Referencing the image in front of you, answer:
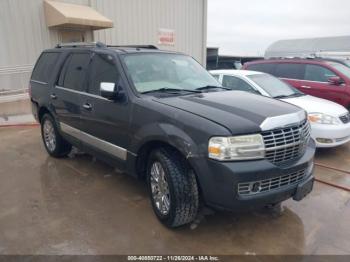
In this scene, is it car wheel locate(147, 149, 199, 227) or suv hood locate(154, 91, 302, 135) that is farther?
car wheel locate(147, 149, 199, 227)

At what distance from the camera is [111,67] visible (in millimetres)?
3764

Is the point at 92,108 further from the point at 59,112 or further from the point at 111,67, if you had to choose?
the point at 59,112

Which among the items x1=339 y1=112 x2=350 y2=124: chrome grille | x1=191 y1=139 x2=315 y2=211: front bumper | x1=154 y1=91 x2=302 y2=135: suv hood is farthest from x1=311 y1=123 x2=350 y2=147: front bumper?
x1=191 y1=139 x2=315 y2=211: front bumper

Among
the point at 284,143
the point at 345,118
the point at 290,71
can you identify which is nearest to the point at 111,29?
the point at 290,71

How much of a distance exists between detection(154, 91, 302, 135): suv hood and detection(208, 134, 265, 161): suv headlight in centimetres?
7

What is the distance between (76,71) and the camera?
4.41 meters

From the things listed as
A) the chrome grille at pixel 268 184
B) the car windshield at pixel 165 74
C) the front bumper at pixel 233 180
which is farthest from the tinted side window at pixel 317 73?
the front bumper at pixel 233 180

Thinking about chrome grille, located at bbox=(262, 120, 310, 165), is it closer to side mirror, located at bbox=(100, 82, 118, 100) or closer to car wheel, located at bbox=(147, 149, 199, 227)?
car wheel, located at bbox=(147, 149, 199, 227)

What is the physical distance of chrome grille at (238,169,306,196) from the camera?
2.63 meters

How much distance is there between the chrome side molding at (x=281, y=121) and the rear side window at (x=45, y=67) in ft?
12.1

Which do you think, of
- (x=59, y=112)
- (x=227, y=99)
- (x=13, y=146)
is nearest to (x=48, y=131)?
(x=59, y=112)

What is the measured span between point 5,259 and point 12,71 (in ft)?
24.7

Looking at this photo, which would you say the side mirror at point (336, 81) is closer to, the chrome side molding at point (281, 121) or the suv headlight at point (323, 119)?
the suv headlight at point (323, 119)

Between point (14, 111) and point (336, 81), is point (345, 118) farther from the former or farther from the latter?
point (14, 111)
